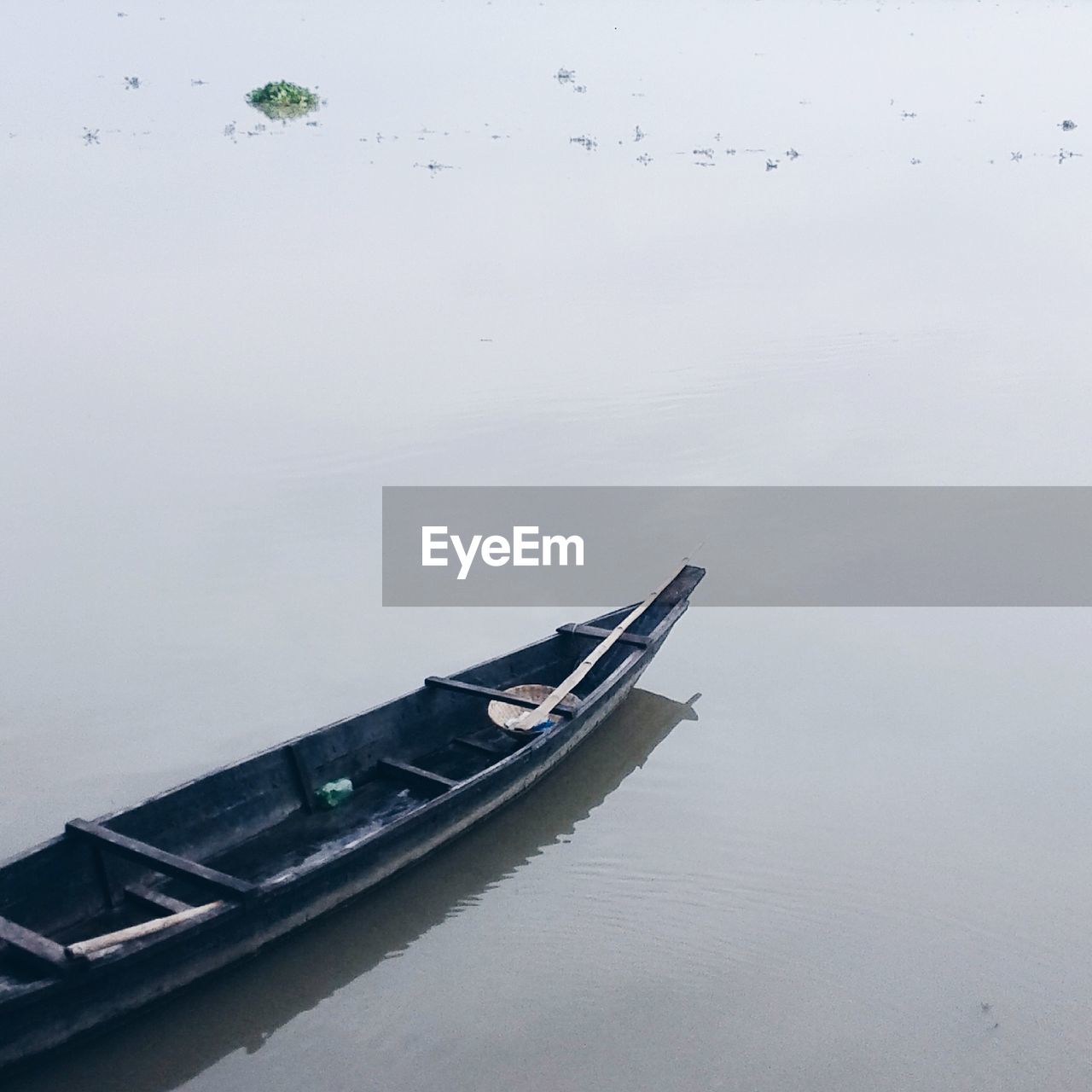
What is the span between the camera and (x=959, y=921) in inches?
274

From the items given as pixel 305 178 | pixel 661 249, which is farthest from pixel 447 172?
pixel 661 249

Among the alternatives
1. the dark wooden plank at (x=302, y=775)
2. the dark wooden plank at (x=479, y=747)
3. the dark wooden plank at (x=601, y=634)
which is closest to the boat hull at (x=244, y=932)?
the dark wooden plank at (x=479, y=747)

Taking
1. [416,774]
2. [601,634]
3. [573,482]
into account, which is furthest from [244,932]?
[573,482]

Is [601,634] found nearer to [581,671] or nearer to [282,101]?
[581,671]

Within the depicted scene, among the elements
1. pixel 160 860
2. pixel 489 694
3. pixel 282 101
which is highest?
pixel 282 101

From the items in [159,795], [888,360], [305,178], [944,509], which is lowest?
[159,795]

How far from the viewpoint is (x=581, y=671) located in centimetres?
880

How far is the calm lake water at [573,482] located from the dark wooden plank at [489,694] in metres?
0.49

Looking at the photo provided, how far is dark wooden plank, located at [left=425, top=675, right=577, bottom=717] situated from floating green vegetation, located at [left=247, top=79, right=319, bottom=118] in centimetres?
2319

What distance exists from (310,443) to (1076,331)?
1017 centimetres

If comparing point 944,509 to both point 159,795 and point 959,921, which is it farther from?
Answer: point 159,795

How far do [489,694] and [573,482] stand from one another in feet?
15.0

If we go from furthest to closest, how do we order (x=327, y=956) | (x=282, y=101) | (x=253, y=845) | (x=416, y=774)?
(x=282, y=101) → (x=416, y=774) → (x=253, y=845) → (x=327, y=956)

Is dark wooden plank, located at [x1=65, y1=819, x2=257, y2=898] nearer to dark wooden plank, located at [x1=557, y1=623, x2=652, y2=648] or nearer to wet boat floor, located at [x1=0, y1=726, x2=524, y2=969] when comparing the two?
wet boat floor, located at [x1=0, y1=726, x2=524, y2=969]
